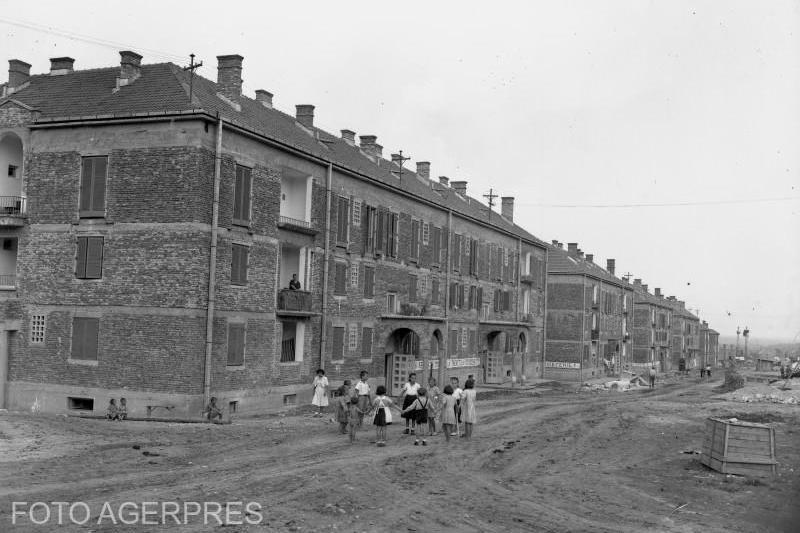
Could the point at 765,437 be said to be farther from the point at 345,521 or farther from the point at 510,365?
the point at 510,365

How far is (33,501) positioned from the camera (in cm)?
1305

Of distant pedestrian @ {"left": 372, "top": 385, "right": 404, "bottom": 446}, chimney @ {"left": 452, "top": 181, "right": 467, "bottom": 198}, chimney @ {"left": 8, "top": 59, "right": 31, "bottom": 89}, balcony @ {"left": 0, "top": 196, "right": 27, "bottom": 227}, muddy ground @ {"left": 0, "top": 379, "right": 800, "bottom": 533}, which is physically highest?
chimney @ {"left": 452, "top": 181, "right": 467, "bottom": 198}

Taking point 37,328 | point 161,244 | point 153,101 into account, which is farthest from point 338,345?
point 153,101

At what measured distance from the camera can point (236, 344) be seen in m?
27.4

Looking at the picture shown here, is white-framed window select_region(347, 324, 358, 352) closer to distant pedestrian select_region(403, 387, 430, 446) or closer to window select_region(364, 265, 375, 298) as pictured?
window select_region(364, 265, 375, 298)

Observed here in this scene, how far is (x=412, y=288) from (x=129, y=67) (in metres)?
19.1

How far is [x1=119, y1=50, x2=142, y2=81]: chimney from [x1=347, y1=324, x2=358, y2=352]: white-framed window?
1417cm

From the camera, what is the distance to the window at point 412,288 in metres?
41.7

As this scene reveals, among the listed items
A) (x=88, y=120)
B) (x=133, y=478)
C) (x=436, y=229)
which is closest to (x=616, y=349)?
(x=436, y=229)

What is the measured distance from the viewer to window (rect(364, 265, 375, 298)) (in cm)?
3697

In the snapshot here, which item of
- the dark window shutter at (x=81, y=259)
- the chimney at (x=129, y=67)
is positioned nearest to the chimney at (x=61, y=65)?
the chimney at (x=129, y=67)

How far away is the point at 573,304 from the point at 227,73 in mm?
44647

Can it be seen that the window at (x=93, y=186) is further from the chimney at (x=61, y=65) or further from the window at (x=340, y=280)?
the window at (x=340, y=280)

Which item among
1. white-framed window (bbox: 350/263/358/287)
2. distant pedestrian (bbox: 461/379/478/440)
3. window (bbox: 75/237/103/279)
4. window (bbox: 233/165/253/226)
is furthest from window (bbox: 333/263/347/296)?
distant pedestrian (bbox: 461/379/478/440)
